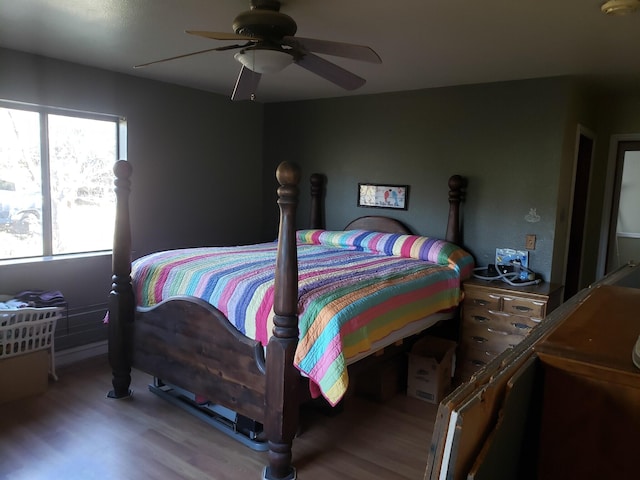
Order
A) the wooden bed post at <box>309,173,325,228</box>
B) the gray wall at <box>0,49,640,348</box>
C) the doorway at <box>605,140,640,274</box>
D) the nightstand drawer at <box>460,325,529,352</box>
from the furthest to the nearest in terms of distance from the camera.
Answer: the doorway at <box>605,140,640,274</box> < the wooden bed post at <box>309,173,325,228</box> < the gray wall at <box>0,49,640,348</box> < the nightstand drawer at <box>460,325,529,352</box>

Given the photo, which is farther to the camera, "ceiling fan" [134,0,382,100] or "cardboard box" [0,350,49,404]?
"cardboard box" [0,350,49,404]

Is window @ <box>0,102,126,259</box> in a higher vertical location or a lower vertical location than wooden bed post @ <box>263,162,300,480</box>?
higher

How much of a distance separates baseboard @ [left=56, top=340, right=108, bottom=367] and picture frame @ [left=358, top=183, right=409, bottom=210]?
263 centimetres

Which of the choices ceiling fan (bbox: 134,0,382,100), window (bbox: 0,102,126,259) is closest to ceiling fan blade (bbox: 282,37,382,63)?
ceiling fan (bbox: 134,0,382,100)

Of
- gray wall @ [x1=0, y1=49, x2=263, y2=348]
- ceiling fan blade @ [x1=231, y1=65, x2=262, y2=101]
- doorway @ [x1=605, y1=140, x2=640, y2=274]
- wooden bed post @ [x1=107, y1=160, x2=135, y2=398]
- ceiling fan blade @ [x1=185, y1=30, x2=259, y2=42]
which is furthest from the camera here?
doorway @ [x1=605, y1=140, x2=640, y2=274]

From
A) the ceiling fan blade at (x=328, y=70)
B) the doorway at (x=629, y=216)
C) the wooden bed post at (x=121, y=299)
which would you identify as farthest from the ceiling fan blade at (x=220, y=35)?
the doorway at (x=629, y=216)

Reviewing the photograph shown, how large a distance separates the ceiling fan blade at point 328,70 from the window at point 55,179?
2220 millimetres

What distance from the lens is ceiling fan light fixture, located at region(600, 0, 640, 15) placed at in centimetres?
204

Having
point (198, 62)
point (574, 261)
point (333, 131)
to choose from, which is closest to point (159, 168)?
point (198, 62)

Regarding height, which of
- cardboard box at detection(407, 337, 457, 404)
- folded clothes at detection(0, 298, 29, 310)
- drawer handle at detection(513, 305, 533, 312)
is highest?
drawer handle at detection(513, 305, 533, 312)

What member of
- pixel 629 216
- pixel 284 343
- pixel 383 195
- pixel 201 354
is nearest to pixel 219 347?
pixel 201 354

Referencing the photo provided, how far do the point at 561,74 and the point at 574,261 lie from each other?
1850 mm

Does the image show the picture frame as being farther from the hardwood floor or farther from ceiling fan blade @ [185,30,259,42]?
ceiling fan blade @ [185,30,259,42]

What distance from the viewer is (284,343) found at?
2.24 m
